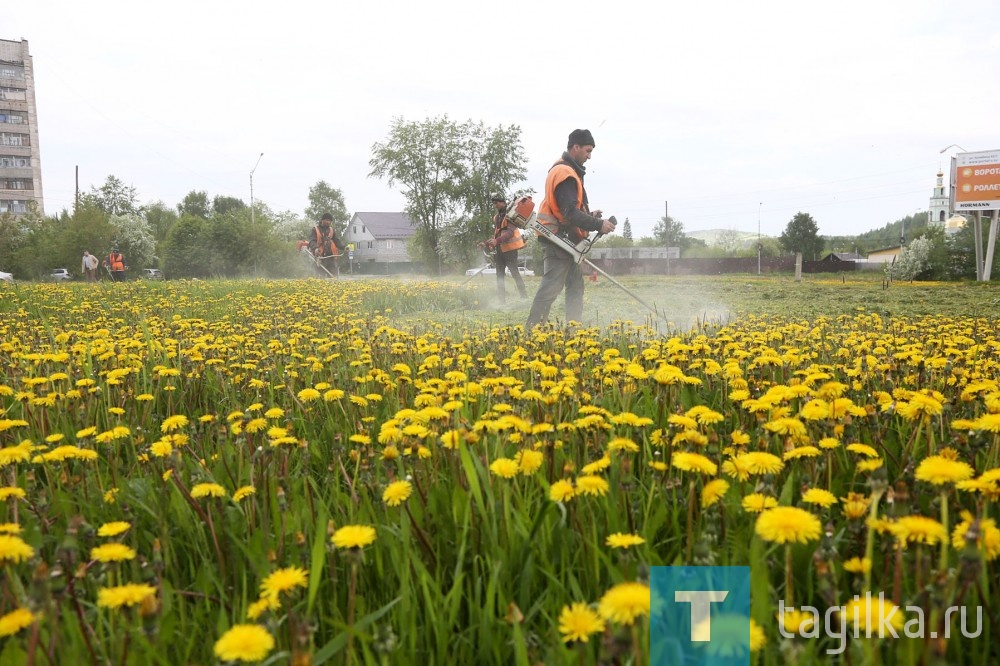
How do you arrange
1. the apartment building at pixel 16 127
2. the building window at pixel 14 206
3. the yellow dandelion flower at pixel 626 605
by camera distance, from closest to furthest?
the yellow dandelion flower at pixel 626 605, the building window at pixel 14 206, the apartment building at pixel 16 127

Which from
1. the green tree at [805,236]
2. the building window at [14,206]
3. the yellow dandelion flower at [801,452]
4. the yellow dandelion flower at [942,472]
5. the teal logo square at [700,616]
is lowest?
the teal logo square at [700,616]

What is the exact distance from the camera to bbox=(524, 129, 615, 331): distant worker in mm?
7859

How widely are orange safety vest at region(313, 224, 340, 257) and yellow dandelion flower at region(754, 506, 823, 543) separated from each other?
1977cm

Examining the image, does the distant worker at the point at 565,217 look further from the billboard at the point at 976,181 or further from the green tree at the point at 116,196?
the green tree at the point at 116,196

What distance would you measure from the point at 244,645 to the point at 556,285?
7062mm

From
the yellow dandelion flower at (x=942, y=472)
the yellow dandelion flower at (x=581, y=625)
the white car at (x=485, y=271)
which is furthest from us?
the white car at (x=485, y=271)

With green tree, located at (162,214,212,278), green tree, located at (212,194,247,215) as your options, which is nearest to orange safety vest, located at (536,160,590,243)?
green tree, located at (162,214,212,278)

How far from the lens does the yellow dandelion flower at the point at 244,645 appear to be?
106 cm

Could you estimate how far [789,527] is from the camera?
1.24 meters

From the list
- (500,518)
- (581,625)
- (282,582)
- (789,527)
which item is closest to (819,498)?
(789,527)

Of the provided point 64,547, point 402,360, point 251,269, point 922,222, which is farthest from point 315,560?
point 922,222

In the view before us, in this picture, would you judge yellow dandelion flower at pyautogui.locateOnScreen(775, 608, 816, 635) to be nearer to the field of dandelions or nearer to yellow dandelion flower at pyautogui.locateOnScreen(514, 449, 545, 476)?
the field of dandelions

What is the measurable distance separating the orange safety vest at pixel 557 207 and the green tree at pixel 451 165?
43.4 m


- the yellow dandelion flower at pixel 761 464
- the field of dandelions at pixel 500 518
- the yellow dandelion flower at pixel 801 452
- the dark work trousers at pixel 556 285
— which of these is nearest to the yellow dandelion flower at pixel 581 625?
the field of dandelions at pixel 500 518
